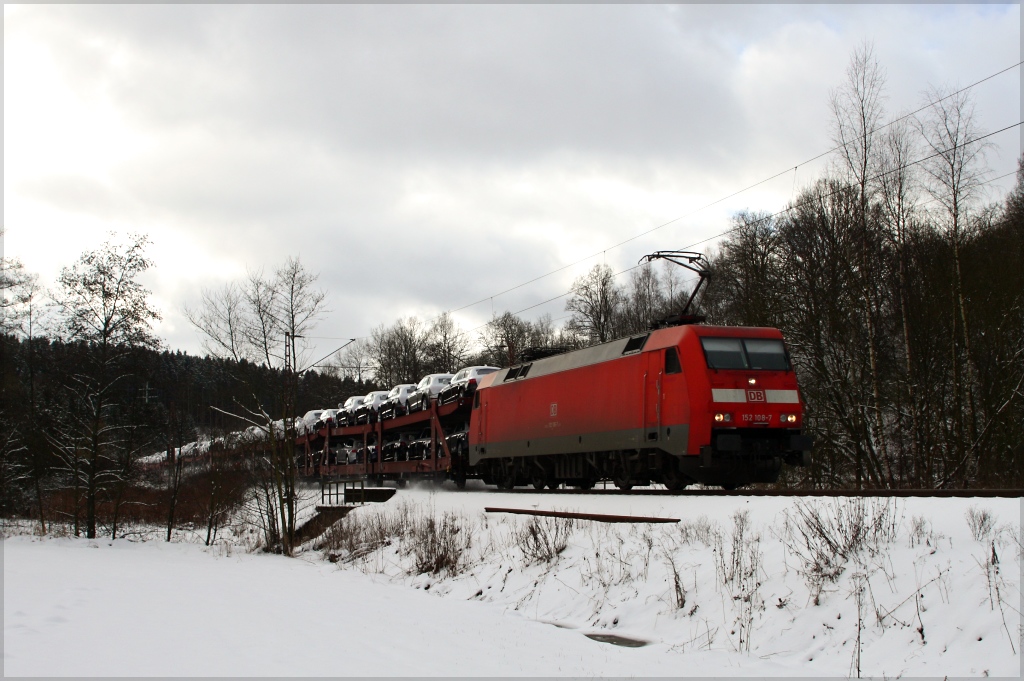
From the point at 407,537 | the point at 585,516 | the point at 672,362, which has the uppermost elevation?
the point at 672,362

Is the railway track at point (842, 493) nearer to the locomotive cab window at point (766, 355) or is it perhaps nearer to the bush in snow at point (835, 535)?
the bush in snow at point (835, 535)

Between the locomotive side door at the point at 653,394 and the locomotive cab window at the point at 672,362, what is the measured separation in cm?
11

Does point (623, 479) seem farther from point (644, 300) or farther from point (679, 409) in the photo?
point (644, 300)

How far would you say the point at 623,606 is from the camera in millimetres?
11734

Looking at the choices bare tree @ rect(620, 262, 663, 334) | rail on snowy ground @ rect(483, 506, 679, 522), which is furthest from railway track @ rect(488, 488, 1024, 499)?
bare tree @ rect(620, 262, 663, 334)

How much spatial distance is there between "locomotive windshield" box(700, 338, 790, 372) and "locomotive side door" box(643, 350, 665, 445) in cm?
112

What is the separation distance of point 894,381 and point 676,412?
1141 cm

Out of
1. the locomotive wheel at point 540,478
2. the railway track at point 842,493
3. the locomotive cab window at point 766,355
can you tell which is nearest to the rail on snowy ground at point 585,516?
the railway track at point 842,493

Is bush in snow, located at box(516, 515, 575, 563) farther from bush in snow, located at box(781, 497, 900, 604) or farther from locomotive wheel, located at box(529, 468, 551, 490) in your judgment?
locomotive wheel, located at box(529, 468, 551, 490)

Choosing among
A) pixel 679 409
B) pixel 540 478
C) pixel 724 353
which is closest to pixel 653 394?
pixel 679 409

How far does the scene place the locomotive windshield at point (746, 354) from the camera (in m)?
16.3

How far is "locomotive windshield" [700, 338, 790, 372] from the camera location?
642 inches

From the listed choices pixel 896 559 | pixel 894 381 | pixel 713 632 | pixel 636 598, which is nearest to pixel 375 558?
pixel 636 598

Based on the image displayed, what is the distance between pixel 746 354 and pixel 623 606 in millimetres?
6880
